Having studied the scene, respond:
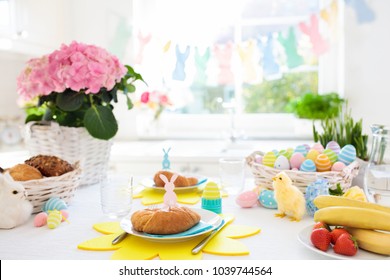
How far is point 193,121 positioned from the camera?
2.59 m

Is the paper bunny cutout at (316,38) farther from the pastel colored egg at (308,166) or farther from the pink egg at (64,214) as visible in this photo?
the pink egg at (64,214)

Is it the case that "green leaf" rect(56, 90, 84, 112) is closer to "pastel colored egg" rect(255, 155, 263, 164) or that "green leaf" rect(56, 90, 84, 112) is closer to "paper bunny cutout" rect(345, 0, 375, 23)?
"pastel colored egg" rect(255, 155, 263, 164)

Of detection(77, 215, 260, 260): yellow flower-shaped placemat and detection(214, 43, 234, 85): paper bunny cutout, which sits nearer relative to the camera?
detection(77, 215, 260, 260): yellow flower-shaped placemat

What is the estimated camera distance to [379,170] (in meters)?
0.78

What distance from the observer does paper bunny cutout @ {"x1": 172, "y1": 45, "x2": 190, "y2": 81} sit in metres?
2.43

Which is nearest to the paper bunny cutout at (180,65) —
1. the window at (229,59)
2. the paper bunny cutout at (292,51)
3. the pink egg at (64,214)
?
the window at (229,59)

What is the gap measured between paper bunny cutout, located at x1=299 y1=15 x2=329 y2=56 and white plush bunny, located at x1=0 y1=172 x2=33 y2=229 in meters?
1.89

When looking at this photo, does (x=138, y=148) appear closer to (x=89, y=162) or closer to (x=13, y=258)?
(x=89, y=162)

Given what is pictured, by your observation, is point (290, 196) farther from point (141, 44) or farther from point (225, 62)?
point (141, 44)

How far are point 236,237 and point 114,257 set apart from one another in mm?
216

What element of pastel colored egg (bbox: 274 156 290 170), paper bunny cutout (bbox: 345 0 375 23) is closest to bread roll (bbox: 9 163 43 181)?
pastel colored egg (bbox: 274 156 290 170)

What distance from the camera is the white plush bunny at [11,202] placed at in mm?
797

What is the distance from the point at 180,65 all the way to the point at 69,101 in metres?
1.42

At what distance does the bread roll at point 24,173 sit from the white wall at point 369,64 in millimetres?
1810
